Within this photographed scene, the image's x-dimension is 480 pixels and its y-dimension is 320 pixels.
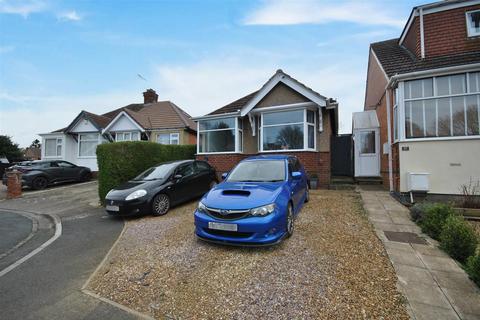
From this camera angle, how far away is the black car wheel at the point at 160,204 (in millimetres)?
6715

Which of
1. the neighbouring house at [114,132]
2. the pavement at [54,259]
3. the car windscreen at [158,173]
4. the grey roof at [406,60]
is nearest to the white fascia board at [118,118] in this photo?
the neighbouring house at [114,132]

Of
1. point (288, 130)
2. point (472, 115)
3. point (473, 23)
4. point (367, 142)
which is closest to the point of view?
point (472, 115)

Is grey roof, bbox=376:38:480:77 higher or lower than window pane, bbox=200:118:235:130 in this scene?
higher

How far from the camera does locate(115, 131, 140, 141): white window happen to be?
1713 cm

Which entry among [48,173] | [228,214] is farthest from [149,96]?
[228,214]

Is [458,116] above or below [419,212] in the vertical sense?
above

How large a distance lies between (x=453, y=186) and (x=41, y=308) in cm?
970

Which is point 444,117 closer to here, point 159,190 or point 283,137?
point 283,137

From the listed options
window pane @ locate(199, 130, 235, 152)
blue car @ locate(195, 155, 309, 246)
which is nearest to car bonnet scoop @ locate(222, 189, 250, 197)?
blue car @ locate(195, 155, 309, 246)

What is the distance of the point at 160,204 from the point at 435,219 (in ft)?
22.3

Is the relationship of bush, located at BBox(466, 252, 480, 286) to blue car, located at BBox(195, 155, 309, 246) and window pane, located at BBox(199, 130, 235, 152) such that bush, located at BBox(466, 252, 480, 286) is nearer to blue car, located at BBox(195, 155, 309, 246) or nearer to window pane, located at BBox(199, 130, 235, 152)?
blue car, located at BBox(195, 155, 309, 246)

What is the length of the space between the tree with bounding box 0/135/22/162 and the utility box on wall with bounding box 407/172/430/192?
40.2 metres

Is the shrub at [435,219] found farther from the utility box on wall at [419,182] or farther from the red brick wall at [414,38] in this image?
the red brick wall at [414,38]

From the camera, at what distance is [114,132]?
56.7 ft
